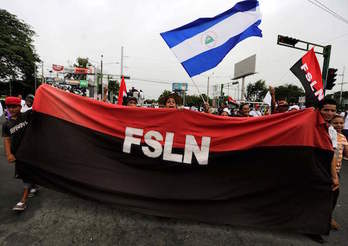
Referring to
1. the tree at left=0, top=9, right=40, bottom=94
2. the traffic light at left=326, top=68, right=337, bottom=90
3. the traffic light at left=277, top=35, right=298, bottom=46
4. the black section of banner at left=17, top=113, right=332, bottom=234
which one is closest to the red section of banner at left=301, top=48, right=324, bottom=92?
the black section of banner at left=17, top=113, right=332, bottom=234

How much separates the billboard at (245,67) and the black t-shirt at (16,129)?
131 ft

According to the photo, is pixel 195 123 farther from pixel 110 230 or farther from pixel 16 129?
pixel 16 129

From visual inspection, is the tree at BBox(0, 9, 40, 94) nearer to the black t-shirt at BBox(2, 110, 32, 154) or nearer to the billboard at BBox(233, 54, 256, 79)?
the black t-shirt at BBox(2, 110, 32, 154)

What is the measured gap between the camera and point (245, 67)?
133 feet

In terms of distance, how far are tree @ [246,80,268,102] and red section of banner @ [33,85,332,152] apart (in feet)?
222

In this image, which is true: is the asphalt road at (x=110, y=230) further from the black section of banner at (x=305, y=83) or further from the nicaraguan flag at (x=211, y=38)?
the nicaraguan flag at (x=211, y=38)

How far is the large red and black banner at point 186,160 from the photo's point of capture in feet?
8.16

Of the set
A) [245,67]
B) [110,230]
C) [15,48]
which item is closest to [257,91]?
[245,67]

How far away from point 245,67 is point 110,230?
4317cm

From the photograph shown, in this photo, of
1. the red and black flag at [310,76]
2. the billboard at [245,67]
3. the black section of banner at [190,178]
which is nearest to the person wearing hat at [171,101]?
the black section of banner at [190,178]

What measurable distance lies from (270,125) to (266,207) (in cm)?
109

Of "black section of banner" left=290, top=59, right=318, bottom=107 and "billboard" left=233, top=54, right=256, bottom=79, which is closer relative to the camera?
"black section of banner" left=290, top=59, right=318, bottom=107

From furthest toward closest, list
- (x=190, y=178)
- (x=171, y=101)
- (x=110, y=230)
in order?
(x=171, y=101) < (x=190, y=178) < (x=110, y=230)

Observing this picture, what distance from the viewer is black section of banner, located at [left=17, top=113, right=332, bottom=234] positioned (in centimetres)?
248
